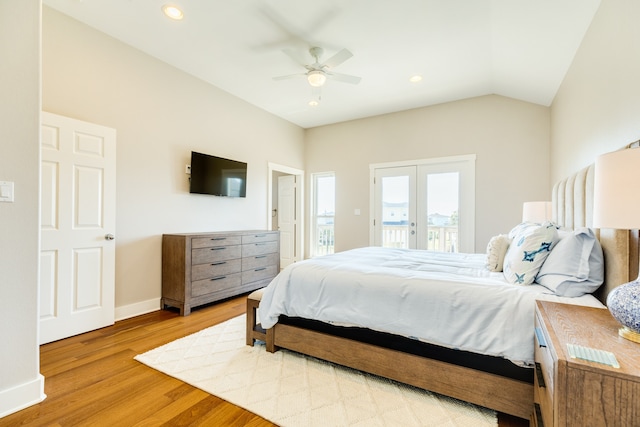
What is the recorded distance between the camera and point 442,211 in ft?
15.3

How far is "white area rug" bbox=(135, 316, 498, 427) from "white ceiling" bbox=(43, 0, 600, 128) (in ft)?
9.84

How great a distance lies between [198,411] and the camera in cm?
161

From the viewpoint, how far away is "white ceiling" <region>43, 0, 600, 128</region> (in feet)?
8.04

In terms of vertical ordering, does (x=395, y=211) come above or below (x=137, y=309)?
above

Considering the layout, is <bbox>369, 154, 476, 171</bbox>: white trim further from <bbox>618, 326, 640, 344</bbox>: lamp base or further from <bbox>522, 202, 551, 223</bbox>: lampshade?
<bbox>618, 326, 640, 344</bbox>: lamp base

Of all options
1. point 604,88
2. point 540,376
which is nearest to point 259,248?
point 540,376

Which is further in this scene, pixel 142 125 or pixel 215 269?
pixel 215 269

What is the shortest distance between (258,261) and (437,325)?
301cm

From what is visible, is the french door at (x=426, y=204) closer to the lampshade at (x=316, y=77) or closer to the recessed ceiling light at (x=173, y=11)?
the lampshade at (x=316, y=77)

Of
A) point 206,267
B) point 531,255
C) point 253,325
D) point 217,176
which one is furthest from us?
point 217,176

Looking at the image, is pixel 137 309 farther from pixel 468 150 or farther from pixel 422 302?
pixel 468 150

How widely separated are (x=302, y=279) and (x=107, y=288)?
7.17 feet

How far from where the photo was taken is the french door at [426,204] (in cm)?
448

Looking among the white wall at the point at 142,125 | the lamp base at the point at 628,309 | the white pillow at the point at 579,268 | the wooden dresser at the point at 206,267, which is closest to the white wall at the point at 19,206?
the white wall at the point at 142,125
